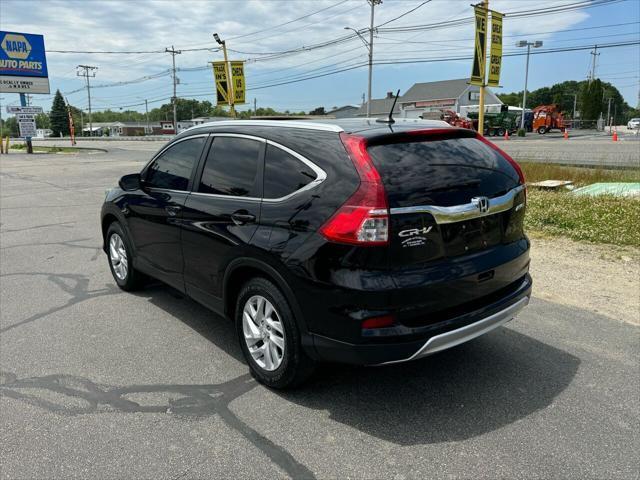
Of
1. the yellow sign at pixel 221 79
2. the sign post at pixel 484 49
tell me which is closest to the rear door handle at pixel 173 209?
the sign post at pixel 484 49

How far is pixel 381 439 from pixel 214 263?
68.1 inches

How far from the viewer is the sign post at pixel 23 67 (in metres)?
37.2

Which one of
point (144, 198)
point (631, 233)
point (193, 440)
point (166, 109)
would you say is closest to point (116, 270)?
point (144, 198)

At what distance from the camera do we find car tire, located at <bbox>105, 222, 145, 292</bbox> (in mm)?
5391

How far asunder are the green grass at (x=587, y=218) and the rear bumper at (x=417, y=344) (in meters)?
4.88

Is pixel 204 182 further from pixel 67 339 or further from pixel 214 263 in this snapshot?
pixel 67 339

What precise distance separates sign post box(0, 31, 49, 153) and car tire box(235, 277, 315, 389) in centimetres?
4093

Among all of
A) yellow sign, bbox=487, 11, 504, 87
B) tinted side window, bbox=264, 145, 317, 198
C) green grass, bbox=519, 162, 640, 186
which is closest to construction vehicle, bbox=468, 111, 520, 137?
yellow sign, bbox=487, 11, 504, 87

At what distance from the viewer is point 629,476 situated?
2648mm

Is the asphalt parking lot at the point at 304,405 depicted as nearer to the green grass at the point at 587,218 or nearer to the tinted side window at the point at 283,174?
the tinted side window at the point at 283,174

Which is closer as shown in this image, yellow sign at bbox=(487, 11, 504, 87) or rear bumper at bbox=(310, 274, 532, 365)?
rear bumper at bbox=(310, 274, 532, 365)

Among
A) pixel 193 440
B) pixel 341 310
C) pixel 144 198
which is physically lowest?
pixel 193 440

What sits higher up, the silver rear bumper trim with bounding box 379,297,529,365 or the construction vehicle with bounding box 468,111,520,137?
the construction vehicle with bounding box 468,111,520,137

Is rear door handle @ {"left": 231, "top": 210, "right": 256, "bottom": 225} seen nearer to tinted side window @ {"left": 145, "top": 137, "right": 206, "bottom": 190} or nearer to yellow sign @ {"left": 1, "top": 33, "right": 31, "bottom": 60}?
tinted side window @ {"left": 145, "top": 137, "right": 206, "bottom": 190}
